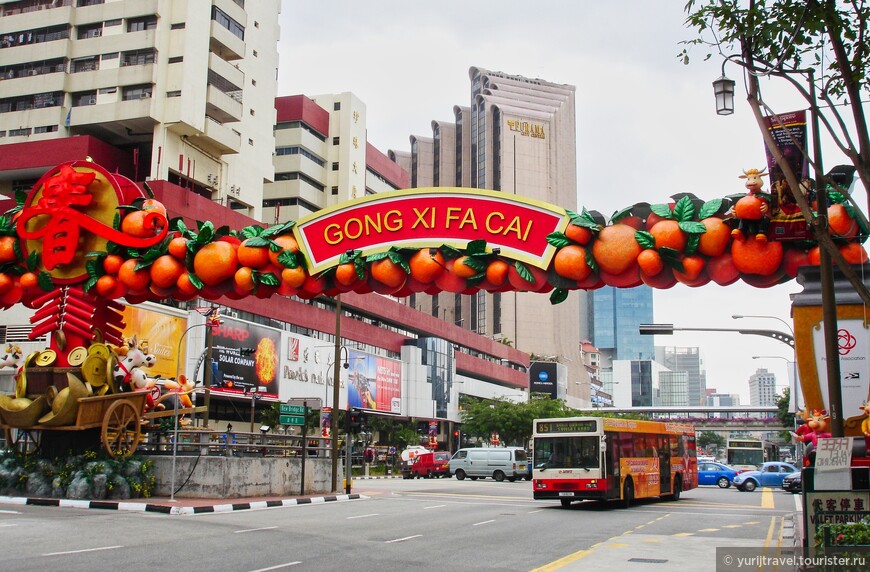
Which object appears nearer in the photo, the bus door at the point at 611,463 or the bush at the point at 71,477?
the bush at the point at 71,477

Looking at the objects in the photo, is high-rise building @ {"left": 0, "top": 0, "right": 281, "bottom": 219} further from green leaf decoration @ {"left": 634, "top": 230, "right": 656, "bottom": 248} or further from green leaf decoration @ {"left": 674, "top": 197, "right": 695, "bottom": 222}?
green leaf decoration @ {"left": 674, "top": 197, "right": 695, "bottom": 222}

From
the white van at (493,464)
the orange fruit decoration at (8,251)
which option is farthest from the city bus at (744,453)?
the orange fruit decoration at (8,251)

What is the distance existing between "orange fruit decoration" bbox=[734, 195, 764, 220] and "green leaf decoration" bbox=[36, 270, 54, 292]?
46.0 feet

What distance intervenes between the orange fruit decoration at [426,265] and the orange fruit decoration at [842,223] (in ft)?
20.2

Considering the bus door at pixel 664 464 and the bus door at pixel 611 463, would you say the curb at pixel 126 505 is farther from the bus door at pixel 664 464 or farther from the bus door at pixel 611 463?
the bus door at pixel 664 464

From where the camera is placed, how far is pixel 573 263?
14.1 metres

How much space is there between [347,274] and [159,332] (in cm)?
3175

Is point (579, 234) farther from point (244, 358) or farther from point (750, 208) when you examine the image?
point (244, 358)

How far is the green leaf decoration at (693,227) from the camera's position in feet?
44.5

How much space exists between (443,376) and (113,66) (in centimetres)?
3988

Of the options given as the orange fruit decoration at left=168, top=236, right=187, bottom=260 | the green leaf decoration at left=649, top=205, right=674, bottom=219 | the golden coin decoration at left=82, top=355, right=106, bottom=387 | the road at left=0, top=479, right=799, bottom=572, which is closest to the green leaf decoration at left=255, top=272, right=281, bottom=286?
the orange fruit decoration at left=168, top=236, right=187, bottom=260

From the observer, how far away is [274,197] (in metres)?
75.8

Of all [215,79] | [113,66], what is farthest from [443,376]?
[113,66]

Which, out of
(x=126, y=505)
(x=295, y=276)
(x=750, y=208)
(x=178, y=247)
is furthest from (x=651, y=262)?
(x=126, y=505)
